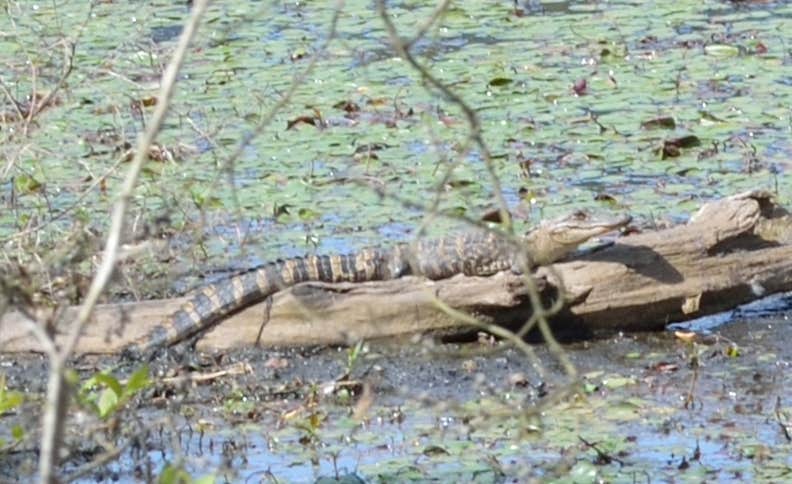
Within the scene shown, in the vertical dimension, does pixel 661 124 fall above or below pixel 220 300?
above

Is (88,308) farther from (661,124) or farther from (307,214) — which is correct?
(661,124)

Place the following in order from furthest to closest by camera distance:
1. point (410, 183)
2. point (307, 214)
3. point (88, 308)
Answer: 1. point (410, 183)
2. point (307, 214)
3. point (88, 308)

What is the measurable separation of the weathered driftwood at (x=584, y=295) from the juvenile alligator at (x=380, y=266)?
2.6 inches

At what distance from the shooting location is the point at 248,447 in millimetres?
5797

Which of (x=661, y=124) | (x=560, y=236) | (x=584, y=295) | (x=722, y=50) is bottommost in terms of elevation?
(x=584, y=295)

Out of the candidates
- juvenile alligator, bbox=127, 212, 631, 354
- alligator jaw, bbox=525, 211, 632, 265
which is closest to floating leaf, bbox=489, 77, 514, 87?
juvenile alligator, bbox=127, 212, 631, 354

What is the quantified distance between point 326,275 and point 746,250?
1665 mm

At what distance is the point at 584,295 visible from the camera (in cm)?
664

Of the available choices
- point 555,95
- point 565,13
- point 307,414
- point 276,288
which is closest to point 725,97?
point 555,95

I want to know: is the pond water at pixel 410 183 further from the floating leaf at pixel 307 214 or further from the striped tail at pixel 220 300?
the striped tail at pixel 220 300

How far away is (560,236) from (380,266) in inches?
30.6

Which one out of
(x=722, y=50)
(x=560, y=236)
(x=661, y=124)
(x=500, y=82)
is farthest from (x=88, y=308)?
(x=722, y=50)

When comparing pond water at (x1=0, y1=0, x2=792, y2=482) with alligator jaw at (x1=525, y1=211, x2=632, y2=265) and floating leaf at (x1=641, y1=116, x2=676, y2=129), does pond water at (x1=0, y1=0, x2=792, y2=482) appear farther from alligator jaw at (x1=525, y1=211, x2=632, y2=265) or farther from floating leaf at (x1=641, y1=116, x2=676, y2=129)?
alligator jaw at (x1=525, y1=211, x2=632, y2=265)

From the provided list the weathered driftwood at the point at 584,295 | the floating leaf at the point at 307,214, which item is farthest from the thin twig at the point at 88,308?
the floating leaf at the point at 307,214
